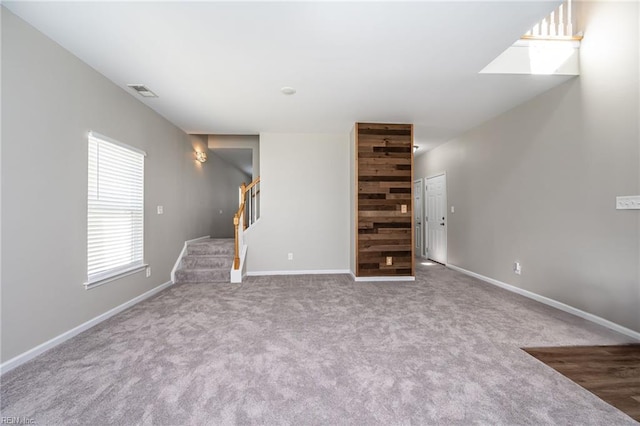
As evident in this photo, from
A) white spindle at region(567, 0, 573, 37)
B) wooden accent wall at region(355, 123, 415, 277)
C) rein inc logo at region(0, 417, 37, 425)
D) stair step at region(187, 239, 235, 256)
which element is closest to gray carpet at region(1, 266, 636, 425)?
rein inc logo at region(0, 417, 37, 425)

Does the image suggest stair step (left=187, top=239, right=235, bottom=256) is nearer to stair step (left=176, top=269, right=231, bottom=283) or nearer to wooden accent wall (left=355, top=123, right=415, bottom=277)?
stair step (left=176, top=269, right=231, bottom=283)

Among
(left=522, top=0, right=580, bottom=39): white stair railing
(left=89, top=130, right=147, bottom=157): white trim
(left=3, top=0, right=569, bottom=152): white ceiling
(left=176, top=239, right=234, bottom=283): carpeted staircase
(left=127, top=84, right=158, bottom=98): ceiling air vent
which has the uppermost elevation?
(left=522, top=0, right=580, bottom=39): white stair railing

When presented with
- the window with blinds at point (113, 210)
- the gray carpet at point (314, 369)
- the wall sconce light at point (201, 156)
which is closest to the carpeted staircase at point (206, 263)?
the window with blinds at point (113, 210)

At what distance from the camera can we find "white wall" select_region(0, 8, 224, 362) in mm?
2012

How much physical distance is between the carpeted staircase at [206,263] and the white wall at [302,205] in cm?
45

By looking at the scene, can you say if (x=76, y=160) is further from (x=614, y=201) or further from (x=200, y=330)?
(x=614, y=201)

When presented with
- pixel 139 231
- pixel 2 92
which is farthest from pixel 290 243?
pixel 2 92

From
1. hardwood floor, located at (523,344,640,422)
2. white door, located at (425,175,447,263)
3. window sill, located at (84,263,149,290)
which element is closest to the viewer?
hardwood floor, located at (523,344,640,422)

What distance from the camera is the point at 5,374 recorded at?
191cm

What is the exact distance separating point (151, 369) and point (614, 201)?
4.39 meters

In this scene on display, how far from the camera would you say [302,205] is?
5230mm

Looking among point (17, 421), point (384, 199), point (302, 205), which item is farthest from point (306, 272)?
point (17, 421)

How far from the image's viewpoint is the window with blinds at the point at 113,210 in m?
2.87

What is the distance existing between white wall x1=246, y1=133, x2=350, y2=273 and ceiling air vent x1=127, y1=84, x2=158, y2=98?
78.9 inches
